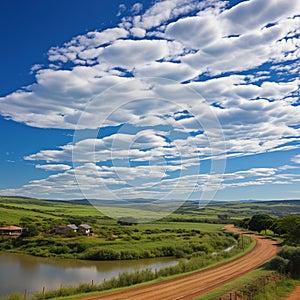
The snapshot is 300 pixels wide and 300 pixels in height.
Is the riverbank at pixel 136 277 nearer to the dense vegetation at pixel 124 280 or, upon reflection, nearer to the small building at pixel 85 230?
the dense vegetation at pixel 124 280

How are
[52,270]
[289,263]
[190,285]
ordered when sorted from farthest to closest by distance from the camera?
[52,270]
[289,263]
[190,285]

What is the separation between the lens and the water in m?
36.4

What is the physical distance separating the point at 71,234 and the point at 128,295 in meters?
59.0

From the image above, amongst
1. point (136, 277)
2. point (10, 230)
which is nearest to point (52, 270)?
point (136, 277)

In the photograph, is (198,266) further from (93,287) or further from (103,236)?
(103,236)

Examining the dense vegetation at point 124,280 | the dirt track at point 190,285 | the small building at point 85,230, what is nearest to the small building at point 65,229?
the small building at point 85,230

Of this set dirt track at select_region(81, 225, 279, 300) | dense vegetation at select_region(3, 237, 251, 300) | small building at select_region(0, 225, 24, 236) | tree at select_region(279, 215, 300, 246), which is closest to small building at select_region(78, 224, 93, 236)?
small building at select_region(0, 225, 24, 236)

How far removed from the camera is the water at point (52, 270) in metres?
36.4

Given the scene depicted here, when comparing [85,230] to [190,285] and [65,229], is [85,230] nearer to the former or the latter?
[65,229]

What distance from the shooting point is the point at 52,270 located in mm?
47094

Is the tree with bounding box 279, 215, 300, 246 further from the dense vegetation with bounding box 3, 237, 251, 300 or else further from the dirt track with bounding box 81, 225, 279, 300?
the dense vegetation with bounding box 3, 237, 251, 300

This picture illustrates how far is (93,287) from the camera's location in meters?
28.3

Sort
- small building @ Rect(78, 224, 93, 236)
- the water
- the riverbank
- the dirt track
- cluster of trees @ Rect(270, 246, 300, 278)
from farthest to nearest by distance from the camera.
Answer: small building @ Rect(78, 224, 93, 236) → the water → cluster of trees @ Rect(270, 246, 300, 278) → the riverbank → the dirt track

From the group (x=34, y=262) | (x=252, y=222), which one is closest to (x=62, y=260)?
(x=34, y=262)
